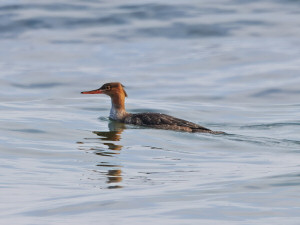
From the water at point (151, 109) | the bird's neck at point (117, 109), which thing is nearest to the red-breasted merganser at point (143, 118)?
the bird's neck at point (117, 109)

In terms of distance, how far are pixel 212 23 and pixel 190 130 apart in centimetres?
1157

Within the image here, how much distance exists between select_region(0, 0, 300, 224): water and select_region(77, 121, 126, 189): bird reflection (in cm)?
3

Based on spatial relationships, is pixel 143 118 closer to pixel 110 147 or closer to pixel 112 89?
pixel 112 89

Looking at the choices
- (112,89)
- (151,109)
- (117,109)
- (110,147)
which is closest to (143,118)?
(117,109)

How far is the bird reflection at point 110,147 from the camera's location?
32.1 feet

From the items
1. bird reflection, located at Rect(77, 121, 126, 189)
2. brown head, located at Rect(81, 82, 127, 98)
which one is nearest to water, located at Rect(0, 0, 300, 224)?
bird reflection, located at Rect(77, 121, 126, 189)

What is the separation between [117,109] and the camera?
50.7 ft

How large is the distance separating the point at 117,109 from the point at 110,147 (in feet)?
10.5

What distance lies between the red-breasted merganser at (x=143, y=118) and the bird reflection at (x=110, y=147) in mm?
254

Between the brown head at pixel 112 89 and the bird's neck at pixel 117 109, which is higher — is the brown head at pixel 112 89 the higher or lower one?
the higher one

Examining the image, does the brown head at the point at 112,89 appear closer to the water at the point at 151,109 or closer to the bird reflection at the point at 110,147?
the water at the point at 151,109

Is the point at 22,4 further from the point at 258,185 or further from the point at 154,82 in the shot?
the point at 258,185

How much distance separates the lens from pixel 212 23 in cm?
2498

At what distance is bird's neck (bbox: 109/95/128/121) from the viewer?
50.3 feet
